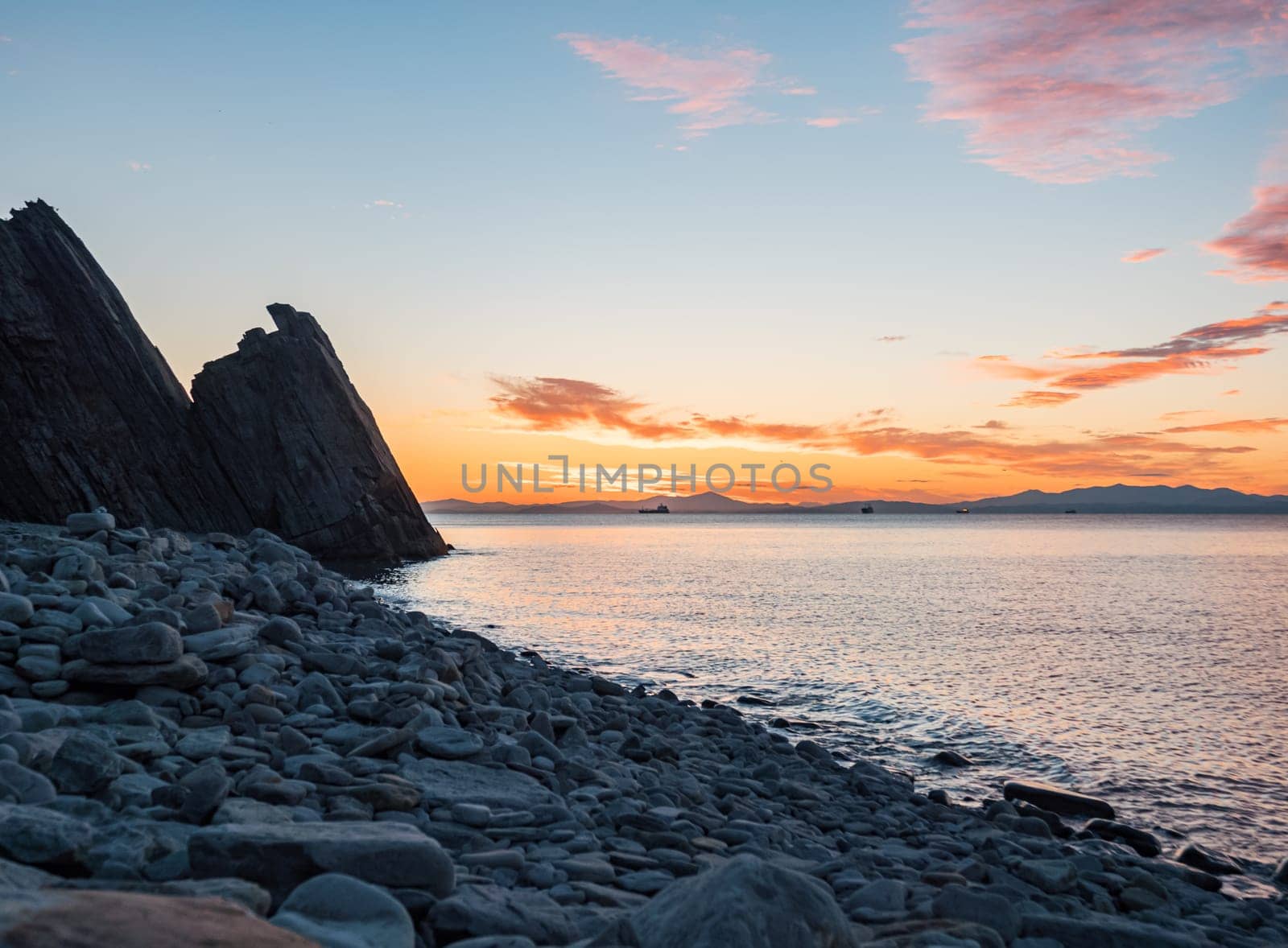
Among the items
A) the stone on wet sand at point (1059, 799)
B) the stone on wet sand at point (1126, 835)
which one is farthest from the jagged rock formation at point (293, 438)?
the stone on wet sand at point (1126, 835)

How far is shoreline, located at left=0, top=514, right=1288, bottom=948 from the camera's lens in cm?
455

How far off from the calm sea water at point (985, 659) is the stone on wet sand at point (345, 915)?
1037 cm

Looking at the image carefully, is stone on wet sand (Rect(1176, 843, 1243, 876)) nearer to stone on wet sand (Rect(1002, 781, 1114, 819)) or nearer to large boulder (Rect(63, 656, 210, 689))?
stone on wet sand (Rect(1002, 781, 1114, 819))

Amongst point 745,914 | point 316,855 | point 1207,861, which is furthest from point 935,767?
point 316,855

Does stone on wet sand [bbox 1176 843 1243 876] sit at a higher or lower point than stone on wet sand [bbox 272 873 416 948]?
lower

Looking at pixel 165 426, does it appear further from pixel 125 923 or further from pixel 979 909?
pixel 125 923

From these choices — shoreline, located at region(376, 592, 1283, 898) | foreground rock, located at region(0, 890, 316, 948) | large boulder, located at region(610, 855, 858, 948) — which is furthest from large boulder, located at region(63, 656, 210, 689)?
shoreline, located at region(376, 592, 1283, 898)

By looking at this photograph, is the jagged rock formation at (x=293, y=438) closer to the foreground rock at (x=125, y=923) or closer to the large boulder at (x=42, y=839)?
the large boulder at (x=42, y=839)

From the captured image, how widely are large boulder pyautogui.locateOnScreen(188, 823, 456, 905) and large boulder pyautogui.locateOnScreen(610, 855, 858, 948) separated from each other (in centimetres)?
123

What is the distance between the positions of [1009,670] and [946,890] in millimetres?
17568

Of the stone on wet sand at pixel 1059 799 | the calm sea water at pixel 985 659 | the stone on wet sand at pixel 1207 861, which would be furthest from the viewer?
the calm sea water at pixel 985 659

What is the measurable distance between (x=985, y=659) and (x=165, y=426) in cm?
4491

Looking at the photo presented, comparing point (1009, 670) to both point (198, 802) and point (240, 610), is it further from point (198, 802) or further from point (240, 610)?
point (198, 802)

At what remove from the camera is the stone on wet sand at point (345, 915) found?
407cm
